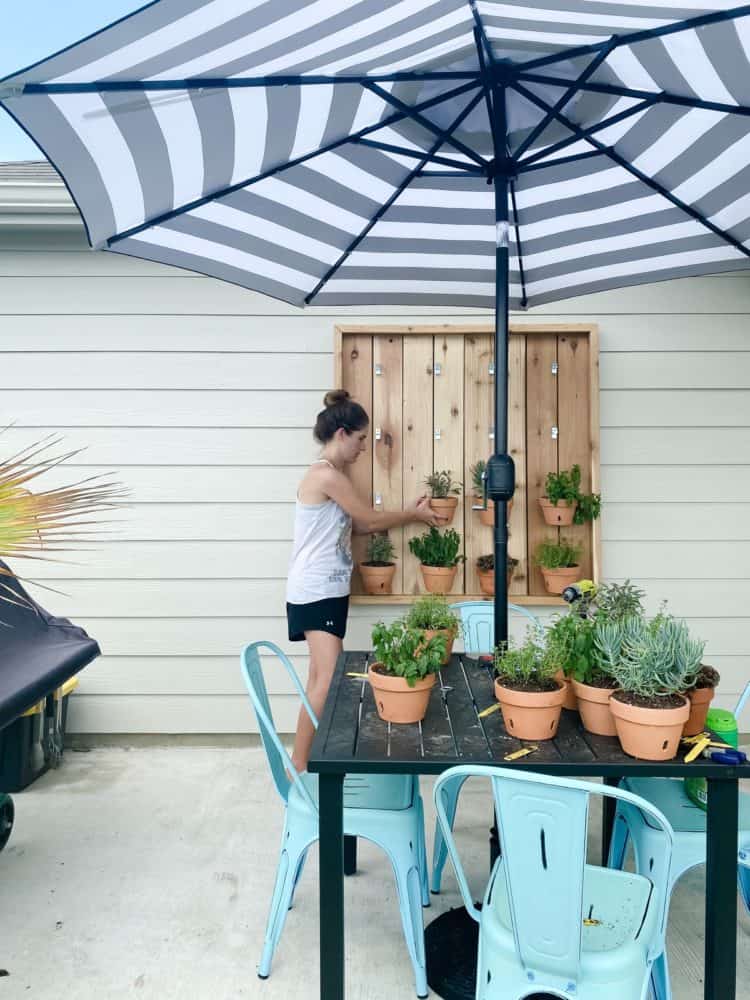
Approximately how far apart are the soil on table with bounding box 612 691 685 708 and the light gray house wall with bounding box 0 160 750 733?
2143 mm

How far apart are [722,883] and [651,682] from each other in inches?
17.5

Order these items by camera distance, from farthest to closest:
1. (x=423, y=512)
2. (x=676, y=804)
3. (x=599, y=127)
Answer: (x=423, y=512) → (x=676, y=804) → (x=599, y=127)

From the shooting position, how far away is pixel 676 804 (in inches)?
81.0

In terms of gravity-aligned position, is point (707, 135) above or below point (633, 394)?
above

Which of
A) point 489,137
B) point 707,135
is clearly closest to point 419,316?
point 489,137

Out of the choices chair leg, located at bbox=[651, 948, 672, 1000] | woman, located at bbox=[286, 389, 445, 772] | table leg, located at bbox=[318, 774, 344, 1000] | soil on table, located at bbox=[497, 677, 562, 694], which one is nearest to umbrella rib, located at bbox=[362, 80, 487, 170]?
woman, located at bbox=[286, 389, 445, 772]

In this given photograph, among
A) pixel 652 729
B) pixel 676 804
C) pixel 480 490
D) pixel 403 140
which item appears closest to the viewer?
pixel 652 729

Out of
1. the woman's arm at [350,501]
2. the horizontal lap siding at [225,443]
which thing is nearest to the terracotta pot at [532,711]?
the woman's arm at [350,501]

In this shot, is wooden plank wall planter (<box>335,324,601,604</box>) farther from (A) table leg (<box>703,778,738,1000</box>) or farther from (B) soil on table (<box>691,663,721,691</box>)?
(A) table leg (<box>703,778,738,1000</box>)

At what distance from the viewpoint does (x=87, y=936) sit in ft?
7.30

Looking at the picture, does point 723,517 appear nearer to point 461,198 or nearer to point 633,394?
point 633,394

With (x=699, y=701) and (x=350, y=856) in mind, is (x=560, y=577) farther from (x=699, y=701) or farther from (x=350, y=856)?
(x=699, y=701)

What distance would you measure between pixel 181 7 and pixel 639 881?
2084 millimetres

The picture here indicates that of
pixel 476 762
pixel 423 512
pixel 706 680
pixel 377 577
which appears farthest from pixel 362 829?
pixel 377 577
